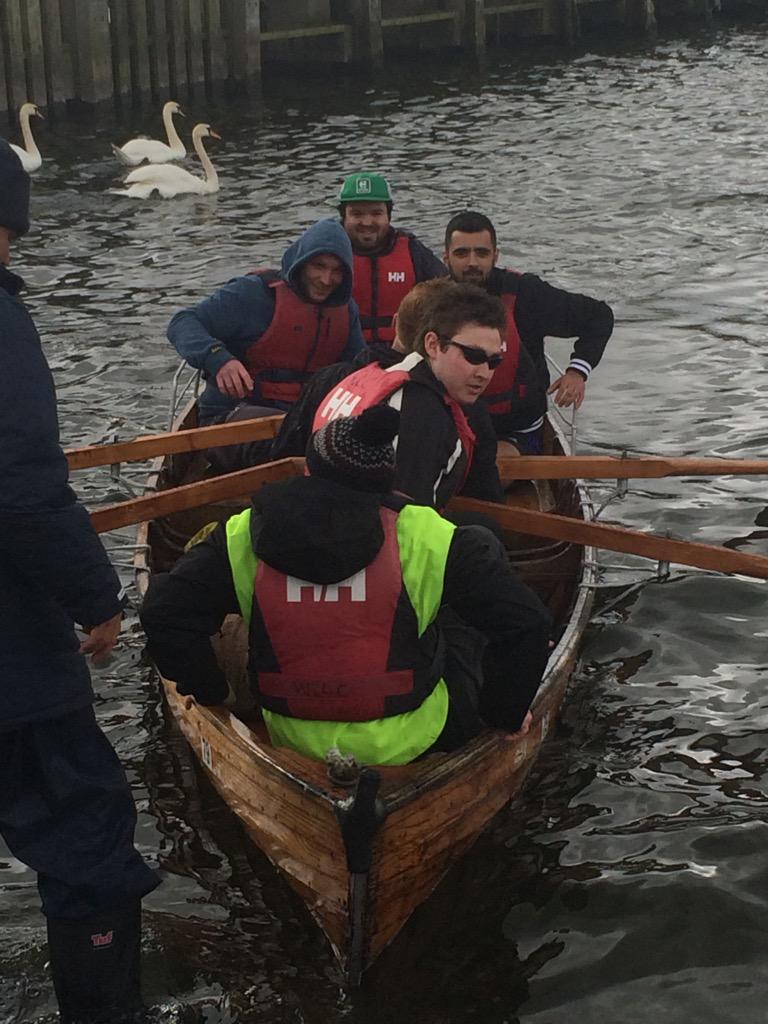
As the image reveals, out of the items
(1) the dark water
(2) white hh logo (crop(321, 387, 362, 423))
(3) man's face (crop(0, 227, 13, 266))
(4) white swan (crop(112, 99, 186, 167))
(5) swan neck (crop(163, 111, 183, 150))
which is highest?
(5) swan neck (crop(163, 111, 183, 150))

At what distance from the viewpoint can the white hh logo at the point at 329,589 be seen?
4660 millimetres

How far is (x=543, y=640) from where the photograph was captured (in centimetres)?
492

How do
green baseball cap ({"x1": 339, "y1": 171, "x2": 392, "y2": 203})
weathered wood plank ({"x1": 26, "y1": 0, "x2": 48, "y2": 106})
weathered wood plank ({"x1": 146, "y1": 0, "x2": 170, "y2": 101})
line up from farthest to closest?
weathered wood plank ({"x1": 146, "y1": 0, "x2": 170, "y2": 101}) < weathered wood plank ({"x1": 26, "y1": 0, "x2": 48, "y2": 106}) < green baseball cap ({"x1": 339, "y1": 171, "x2": 392, "y2": 203})

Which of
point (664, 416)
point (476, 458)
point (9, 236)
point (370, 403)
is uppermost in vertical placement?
point (9, 236)

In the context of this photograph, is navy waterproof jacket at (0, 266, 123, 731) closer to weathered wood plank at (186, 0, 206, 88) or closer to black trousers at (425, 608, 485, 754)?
black trousers at (425, 608, 485, 754)

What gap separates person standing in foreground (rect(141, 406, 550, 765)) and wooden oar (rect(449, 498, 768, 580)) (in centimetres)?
178

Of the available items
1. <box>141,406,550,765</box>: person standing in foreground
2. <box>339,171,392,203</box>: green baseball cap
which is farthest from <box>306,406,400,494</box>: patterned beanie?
<box>339,171,392,203</box>: green baseball cap

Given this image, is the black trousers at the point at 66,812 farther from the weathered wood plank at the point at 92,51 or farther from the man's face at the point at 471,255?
the weathered wood plank at the point at 92,51

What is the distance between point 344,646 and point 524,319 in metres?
4.42

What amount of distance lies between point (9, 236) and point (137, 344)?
375 inches

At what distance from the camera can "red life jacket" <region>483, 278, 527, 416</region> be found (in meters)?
8.50

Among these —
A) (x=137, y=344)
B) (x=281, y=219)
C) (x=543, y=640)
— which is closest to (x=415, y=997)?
(x=543, y=640)

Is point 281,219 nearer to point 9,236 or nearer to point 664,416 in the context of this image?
point 664,416

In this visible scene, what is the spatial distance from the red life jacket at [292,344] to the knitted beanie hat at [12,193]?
399 centimetres
